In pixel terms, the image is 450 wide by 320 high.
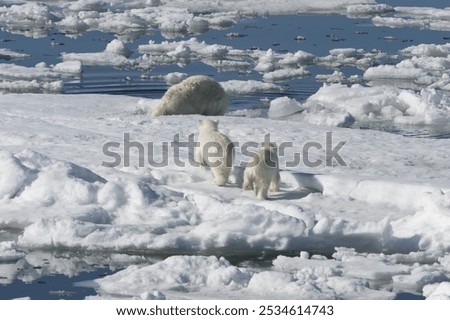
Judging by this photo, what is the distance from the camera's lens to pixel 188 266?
267 inches

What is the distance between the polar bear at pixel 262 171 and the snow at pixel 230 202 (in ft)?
0.39

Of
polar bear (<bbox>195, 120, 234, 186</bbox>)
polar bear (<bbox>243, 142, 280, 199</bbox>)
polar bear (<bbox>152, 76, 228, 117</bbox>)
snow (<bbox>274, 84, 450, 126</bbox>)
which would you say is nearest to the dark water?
polar bear (<bbox>243, 142, 280, 199</bbox>)

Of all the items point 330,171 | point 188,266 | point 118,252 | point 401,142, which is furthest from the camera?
point 401,142

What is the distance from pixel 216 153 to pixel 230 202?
662 mm

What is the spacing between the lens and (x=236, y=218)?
7.61 meters

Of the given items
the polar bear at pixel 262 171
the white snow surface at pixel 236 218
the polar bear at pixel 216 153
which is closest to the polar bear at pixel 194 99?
the white snow surface at pixel 236 218

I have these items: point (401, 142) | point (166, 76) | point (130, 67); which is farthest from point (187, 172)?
point (130, 67)

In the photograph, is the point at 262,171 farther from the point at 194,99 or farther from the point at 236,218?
the point at 194,99

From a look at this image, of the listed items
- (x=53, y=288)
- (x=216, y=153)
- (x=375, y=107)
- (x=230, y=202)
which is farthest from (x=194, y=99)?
(x=53, y=288)

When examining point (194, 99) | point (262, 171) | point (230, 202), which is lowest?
point (230, 202)

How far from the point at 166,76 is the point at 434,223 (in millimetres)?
9065

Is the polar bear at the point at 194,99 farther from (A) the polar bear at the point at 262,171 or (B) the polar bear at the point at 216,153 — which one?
(A) the polar bear at the point at 262,171
